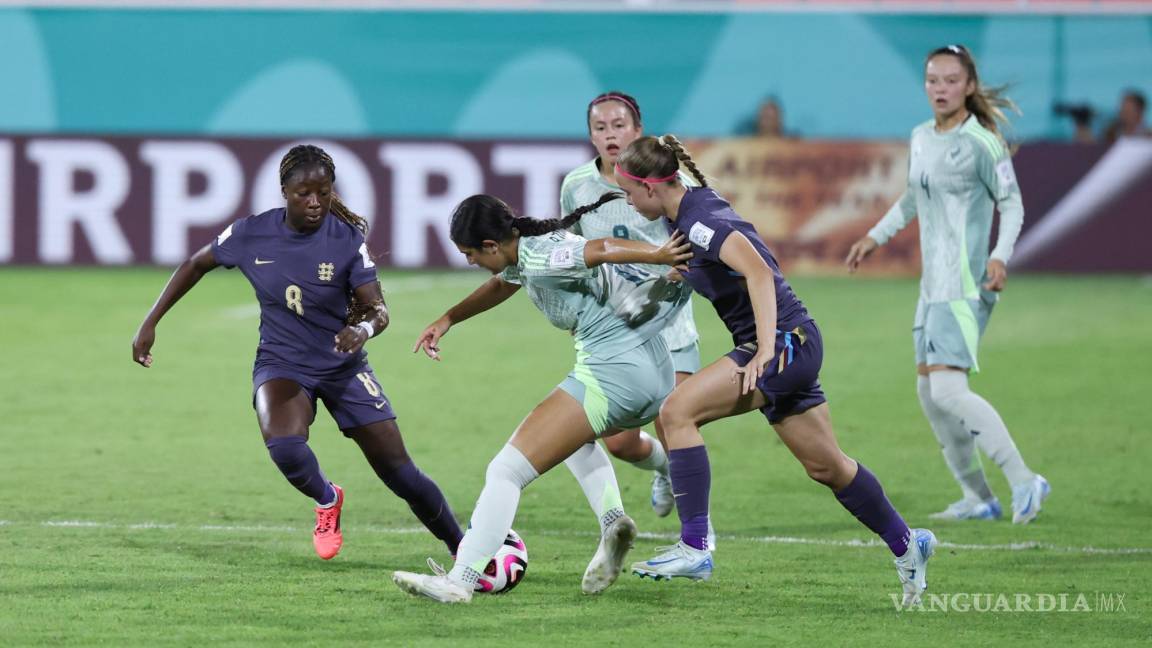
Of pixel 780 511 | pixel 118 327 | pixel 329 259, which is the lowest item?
pixel 118 327

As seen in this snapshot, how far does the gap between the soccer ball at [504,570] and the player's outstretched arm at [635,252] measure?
1.11 metres

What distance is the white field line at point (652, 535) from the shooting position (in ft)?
25.2

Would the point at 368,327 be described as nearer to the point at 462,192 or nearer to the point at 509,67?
the point at 462,192

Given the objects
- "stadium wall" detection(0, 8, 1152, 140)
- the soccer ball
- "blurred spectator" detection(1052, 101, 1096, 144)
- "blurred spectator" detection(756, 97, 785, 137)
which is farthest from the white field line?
"stadium wall" detection(0, 8, 1152, 140)

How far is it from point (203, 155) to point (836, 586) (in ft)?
48.2

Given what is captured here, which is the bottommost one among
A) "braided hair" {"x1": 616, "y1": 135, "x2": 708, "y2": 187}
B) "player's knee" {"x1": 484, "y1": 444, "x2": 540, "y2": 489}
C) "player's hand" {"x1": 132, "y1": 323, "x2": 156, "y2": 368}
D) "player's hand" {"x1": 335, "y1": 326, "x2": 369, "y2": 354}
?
"player's knee" {"x1": 484, "y1": 444, "x2": 540, "y2": 489}

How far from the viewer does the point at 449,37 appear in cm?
2398

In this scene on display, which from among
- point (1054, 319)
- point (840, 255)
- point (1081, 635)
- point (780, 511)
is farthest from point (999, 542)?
point (840, 255)

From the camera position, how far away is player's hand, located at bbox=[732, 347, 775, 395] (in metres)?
6.19

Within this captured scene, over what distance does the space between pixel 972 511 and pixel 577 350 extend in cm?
292

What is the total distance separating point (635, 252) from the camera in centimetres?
625

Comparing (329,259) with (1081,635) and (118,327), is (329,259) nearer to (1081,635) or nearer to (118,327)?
(1081,635)

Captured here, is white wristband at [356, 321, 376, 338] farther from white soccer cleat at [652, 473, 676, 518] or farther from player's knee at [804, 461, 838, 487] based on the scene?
white soccer cleat at [652, 473, 676, 518]

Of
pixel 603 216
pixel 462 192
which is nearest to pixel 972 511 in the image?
pixel 603 216
